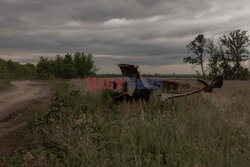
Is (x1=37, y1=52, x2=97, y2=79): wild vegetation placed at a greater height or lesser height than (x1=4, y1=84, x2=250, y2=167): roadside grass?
greater

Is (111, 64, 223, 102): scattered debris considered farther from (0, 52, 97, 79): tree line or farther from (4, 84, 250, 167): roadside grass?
(0, 52, 97, 79): tree line

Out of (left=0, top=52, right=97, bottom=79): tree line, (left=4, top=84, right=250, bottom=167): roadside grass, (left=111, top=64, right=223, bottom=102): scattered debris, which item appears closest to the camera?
(left=4, top=84, right=250, bottom=167): roadside grass

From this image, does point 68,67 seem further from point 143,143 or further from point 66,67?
point 143,143

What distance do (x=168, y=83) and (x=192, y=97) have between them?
111 cm

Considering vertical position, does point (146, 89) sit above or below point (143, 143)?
above

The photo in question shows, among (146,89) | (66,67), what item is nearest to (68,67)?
(66,67)

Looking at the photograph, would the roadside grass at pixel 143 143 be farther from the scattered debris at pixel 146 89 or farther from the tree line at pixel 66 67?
the tree line at pixel 66 67

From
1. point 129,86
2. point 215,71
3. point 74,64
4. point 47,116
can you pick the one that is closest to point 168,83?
point 129,86

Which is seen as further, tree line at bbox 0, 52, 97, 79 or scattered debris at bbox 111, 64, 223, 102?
tree line at bbox 0, 52, 97, 79

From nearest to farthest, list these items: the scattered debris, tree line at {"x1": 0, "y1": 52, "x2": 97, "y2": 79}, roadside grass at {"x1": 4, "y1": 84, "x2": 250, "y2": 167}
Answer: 1. roadside grass at {"x1": 4, "y1": 84, "x2": 250, "y2": 167}
2. the scattered debris
3. tree line at {"x1": 0, "y1": 52, "x2": 97, "y2": 79}

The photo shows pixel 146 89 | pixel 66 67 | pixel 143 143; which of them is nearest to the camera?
pixel 143 143

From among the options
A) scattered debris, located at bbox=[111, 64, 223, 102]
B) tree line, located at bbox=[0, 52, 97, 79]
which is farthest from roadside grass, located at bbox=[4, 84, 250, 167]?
tree line, located at bbox=[0, 52, 97, 79]

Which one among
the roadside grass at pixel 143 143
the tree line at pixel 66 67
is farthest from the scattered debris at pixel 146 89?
the tree line at pixel 66 67

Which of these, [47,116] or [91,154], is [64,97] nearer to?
[47,116]
